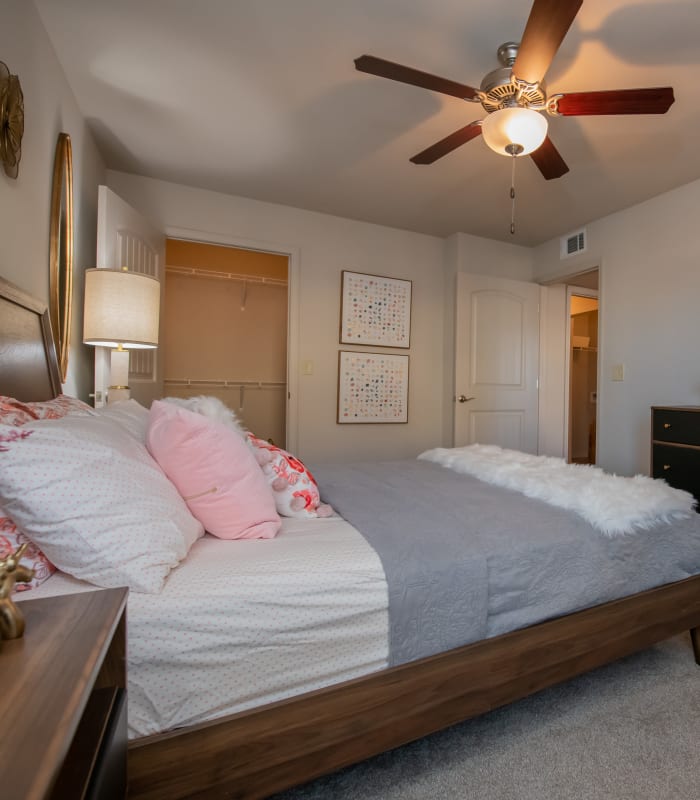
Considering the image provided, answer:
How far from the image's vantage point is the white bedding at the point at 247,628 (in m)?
0.80

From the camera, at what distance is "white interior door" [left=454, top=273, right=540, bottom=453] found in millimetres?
3635

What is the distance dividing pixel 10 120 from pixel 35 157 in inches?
12.3

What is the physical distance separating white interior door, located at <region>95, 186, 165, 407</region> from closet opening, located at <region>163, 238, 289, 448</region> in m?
1.07

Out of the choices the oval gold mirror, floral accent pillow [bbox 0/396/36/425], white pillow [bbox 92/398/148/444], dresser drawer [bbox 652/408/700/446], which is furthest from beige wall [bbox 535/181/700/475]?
the oval gold mirror

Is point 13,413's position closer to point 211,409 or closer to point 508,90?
point 211,409

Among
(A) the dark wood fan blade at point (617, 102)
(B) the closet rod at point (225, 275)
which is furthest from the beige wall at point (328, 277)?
(A) the dark wood fan blade at point (617, 102)

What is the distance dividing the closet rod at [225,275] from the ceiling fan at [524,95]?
2.80 meters

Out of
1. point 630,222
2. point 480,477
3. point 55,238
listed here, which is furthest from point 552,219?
point 55,238

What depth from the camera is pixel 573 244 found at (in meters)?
3.59

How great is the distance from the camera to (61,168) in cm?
186

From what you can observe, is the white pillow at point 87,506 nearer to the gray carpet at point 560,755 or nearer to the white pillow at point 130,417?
the white pillow at point 130,417

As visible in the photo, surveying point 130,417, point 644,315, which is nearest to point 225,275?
point 130,417

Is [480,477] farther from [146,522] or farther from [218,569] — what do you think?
[146,522]

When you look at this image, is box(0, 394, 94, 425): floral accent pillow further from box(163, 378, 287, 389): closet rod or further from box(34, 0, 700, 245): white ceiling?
box(163, 378, 287, 389): closet rod
